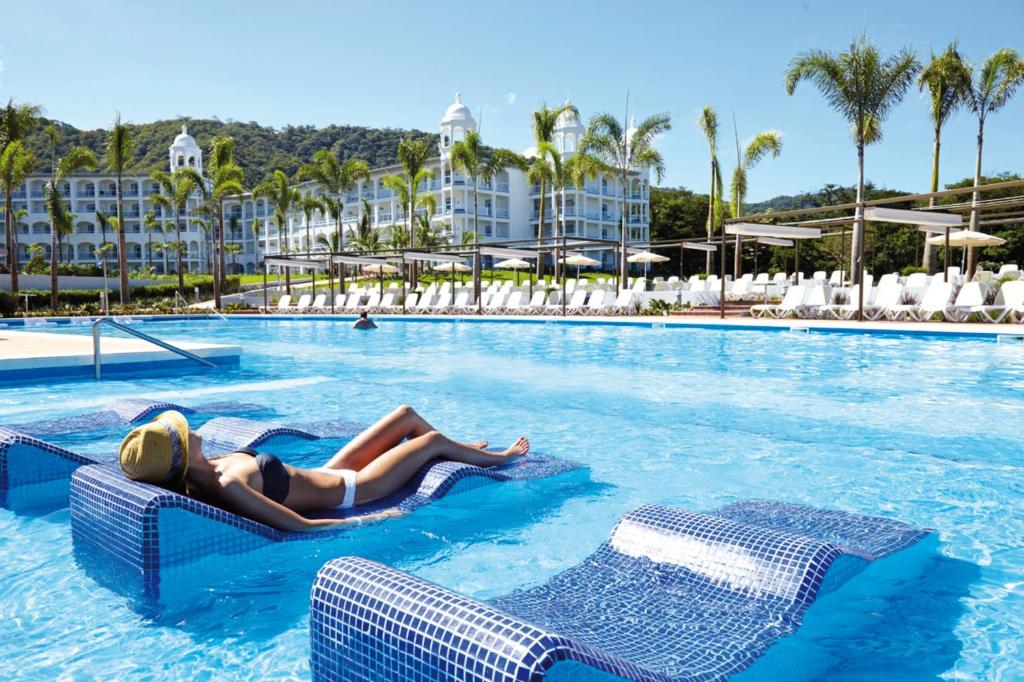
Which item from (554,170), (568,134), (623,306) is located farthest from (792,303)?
(568,134)

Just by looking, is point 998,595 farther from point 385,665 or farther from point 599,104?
point 599,104

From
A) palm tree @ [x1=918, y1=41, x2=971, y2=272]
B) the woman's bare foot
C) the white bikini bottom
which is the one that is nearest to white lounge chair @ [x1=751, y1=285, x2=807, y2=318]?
palm tree @ [x1=918, y1=41, x2=971, y2=272]

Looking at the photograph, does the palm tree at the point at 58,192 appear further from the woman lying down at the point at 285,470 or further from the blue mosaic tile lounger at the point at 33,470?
the woman lying down at the point at 285,470

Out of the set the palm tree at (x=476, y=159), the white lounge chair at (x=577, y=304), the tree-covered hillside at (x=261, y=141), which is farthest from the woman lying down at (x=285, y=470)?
the tree-covered hillside at (x=261, y=141)

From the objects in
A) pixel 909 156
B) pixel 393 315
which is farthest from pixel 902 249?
pixel 393 315

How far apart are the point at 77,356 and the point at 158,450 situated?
7999 mm

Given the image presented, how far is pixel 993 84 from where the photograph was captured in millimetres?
25359

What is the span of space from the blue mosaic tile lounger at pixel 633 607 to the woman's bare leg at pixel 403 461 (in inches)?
50.7

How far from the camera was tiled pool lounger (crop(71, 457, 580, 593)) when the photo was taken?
3133 millimetres

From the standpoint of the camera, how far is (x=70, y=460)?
471cm

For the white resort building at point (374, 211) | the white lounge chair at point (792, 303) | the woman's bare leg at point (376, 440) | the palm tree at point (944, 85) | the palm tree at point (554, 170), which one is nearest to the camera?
the woman's bare leg at point (376, 440)

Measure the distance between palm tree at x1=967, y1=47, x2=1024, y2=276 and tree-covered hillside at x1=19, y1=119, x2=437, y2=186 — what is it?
66.2m

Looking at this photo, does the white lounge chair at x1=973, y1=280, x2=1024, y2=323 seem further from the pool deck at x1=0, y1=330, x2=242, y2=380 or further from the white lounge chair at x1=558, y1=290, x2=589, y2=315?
the pool deck at x1=0, y1=330, x2=242, y2=380

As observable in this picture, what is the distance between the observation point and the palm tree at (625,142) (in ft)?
88.0
